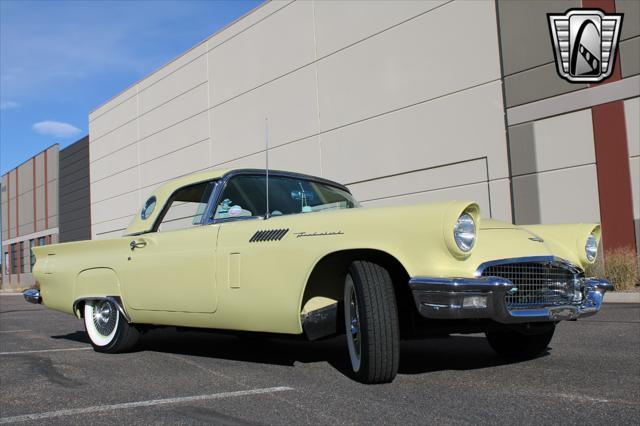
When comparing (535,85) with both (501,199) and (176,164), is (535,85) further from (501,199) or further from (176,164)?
(176,164)

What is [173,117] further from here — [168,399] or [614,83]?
[168,399]

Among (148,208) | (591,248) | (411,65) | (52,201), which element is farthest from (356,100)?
(52,201)

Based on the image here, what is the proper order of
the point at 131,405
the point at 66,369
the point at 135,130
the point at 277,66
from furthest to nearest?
the point at 135,130
the point at 277,66
the point at 66,369
the point at 131,405

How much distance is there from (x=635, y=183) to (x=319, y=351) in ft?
32.3

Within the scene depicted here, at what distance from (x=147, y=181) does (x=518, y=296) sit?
26741 mm

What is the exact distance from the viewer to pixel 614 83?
12.6m

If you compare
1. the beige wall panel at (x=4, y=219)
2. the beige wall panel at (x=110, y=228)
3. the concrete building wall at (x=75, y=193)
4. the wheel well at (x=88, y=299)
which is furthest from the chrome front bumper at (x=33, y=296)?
the beige wall panel at (x=4, y=219)

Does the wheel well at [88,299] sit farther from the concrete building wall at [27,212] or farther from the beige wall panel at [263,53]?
the concrete building wall at [27,212]

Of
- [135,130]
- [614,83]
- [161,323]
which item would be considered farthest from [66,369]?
[135,130]

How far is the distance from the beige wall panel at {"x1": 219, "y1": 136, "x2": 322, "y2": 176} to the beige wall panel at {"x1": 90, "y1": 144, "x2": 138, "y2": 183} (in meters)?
11.0

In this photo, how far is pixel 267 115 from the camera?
20984 millimetres

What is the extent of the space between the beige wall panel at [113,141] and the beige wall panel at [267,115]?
8.28m

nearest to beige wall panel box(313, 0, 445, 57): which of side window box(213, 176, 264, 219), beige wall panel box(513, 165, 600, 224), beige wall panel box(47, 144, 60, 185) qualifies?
beige wall panel box(513, 165, 600, 224)

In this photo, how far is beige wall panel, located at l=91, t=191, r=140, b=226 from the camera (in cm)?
3005
